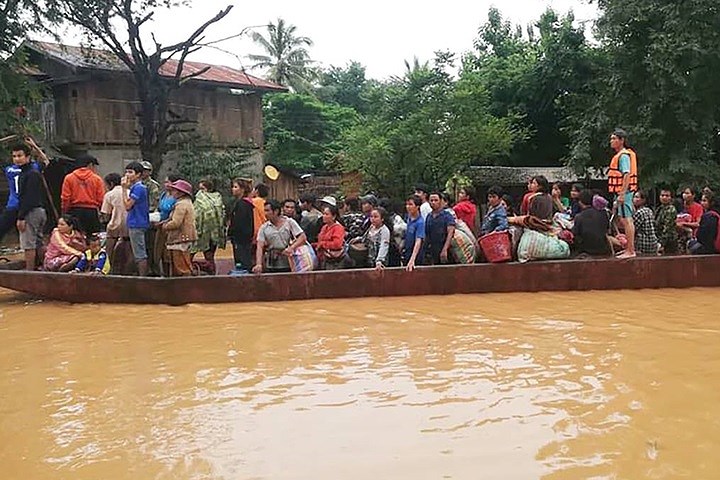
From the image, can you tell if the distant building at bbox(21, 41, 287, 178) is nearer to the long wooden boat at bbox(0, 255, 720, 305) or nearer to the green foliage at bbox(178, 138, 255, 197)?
the green foliage at bbox(178, 138, 255, 197)

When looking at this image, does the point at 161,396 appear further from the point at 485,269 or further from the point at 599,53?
the point at 599,53

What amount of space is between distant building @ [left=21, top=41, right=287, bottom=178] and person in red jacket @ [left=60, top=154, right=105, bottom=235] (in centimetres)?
1161

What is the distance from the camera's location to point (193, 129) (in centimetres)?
2341

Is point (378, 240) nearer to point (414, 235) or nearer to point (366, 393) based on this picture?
point (414, 235)

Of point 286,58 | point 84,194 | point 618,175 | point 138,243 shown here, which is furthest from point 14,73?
point 286,58

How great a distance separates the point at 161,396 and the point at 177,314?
9.86ft

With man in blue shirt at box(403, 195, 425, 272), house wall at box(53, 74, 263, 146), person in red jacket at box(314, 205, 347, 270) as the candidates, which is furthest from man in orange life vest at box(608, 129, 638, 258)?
house wall at box(53, 74, 263, 146)

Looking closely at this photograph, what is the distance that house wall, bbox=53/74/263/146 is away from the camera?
21.5 meters

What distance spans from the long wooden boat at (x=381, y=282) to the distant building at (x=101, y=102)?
1321cm

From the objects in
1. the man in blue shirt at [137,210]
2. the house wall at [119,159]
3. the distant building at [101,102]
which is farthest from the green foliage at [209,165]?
the man in blue shirt at [137,210]

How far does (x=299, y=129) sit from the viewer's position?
32.5 meters

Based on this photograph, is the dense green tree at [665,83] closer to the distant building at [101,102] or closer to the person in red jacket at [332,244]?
the person in red jacket at [332,244]

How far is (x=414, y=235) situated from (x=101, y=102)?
52.1 feet

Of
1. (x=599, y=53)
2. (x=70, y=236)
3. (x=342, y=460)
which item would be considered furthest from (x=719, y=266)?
(x=599, y=53)
